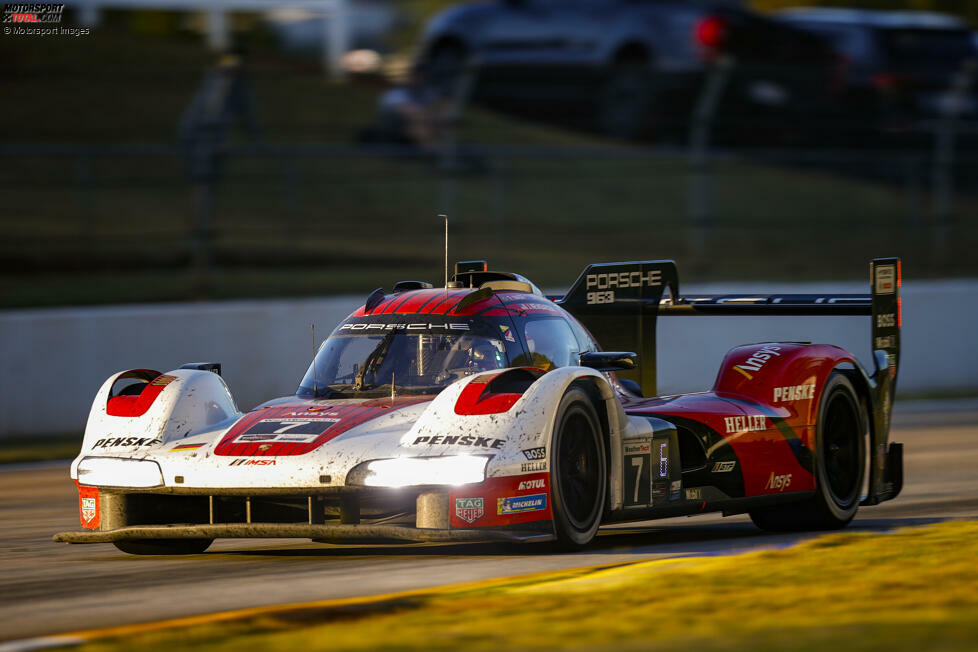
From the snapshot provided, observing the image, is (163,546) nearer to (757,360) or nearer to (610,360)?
(610,360)

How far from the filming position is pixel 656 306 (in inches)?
405

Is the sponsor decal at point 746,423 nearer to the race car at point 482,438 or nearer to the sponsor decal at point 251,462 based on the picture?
the race car at point 482,438

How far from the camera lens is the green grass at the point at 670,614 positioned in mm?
5254

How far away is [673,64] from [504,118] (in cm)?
254

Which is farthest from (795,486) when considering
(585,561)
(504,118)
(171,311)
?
(504,118)

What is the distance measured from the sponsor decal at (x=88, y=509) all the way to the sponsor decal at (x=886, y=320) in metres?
4.77

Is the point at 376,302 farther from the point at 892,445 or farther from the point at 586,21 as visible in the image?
the point at 586,21

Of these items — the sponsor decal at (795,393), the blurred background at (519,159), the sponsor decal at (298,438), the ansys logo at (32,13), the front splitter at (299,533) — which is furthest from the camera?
the ansys logo at (32,13)

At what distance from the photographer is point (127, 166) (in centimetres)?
2123

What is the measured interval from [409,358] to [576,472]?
115 centimetres

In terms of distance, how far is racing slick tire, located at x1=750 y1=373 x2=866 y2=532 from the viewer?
9.09 metres

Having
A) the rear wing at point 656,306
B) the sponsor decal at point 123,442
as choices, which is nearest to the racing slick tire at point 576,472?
the sponsor decal at point 123,442

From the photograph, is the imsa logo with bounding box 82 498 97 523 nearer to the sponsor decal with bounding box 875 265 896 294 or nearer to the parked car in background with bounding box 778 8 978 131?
the sponsor decal with bounding box 875 265 896 294

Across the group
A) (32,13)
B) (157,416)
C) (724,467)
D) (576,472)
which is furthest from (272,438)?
(32,13)
